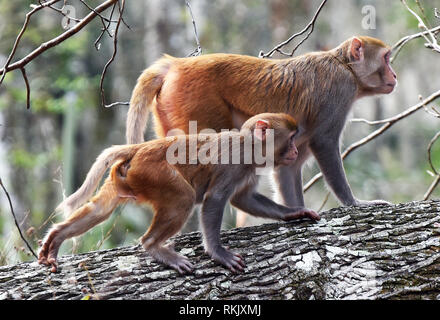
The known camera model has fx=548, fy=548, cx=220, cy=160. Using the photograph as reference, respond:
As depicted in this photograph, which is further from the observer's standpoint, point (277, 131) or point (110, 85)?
point (110, 85)

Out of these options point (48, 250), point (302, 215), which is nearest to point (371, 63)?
point (302, 215)

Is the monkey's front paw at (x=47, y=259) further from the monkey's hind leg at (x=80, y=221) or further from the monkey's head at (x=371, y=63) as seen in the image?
the monkey's head at (x=371, y=63)

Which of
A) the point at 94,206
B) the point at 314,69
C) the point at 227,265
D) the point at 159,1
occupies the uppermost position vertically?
the point at 159,1

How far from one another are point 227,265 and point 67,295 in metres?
1.28

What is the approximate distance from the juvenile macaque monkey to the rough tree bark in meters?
0.15

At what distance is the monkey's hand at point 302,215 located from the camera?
5.30 metres

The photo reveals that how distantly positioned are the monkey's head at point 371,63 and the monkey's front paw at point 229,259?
289 centimetres

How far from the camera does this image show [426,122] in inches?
990

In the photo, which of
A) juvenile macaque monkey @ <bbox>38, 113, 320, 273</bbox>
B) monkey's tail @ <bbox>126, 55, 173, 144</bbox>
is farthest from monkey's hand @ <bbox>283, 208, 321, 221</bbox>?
monkey's tail @ <bbox>126, 55, 173, 144</bbox>

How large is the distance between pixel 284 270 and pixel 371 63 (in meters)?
3.04

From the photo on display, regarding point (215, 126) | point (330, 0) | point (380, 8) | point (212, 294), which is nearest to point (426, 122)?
point (380, 8)

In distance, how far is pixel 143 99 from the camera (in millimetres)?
6074

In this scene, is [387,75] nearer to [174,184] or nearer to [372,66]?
[372,66]

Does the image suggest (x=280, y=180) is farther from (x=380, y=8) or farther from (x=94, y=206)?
(x=380, y=8)
